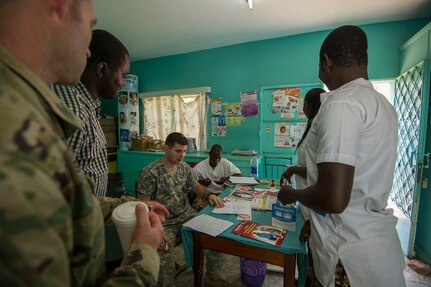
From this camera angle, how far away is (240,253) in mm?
1211

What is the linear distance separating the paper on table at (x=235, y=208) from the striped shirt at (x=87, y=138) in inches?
32.2

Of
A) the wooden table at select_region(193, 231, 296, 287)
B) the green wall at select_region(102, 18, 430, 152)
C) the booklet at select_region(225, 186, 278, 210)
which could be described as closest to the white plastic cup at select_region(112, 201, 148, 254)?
the wooden table at select_region(193, 231, 296, 287)

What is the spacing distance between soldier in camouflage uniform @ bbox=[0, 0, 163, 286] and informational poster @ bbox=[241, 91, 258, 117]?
3296mm

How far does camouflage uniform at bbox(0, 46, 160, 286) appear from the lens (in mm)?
244

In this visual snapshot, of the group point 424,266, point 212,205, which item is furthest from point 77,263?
point 424,266

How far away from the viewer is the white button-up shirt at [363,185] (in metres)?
0.77

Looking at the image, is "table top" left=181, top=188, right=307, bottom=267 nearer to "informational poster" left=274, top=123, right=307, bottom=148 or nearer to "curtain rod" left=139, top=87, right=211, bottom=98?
"informational poster" left=274, top=123, right=307, bottom=148

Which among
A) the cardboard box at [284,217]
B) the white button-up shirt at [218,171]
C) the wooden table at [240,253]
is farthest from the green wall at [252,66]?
the wooden table at [240,253]

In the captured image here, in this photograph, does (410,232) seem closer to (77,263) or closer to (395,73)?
(395,73)

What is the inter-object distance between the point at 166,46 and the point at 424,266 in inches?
172

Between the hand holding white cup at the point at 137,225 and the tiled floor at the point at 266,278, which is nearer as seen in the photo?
the hand holding white cup at the point at 137,225

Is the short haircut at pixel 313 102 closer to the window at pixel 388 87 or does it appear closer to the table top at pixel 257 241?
the table top at pixel 257 241

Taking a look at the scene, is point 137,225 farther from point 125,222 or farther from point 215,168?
point 215,168

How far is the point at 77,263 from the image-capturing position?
36 centimetres
